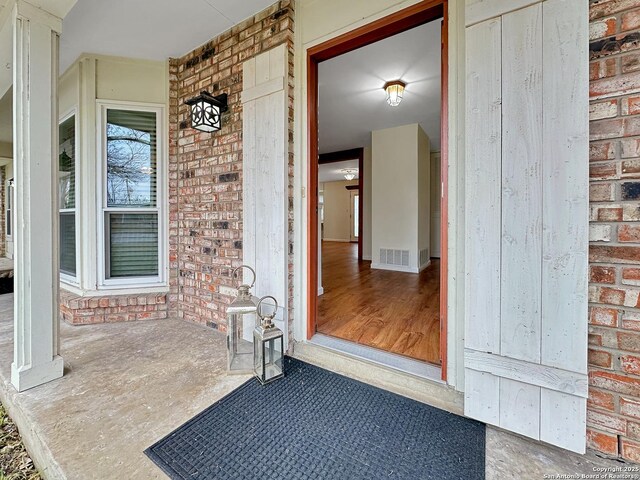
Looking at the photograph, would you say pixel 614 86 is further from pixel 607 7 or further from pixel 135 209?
pixel 135 209

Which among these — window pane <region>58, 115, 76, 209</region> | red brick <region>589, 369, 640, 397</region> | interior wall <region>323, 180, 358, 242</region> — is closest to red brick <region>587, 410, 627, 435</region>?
red brick <region>589, 369, 640, 397</region>

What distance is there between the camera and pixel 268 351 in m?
1.88

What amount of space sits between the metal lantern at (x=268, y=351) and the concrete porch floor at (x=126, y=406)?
0.49 feet

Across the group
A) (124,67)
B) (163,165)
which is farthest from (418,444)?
(124,67)

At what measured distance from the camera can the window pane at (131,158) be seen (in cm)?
282

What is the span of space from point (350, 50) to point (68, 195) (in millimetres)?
3159

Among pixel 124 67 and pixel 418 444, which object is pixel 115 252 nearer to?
pixel 124 67

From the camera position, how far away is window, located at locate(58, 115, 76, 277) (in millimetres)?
2965

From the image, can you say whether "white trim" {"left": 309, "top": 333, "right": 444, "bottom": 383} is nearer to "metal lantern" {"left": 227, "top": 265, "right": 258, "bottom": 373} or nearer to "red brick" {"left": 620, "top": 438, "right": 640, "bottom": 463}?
"metal lantern" {"left": 227, "top": 265, "right": 258, "bottom": 373}

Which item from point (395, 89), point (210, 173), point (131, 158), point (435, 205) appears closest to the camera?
point (210, 173)

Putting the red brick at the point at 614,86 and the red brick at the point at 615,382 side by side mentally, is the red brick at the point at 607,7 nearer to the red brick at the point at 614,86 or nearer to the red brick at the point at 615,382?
the red brick at the point at 614,86

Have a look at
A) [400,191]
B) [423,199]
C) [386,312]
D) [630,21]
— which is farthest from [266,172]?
[423,199]

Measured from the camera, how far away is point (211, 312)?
2.57 metres

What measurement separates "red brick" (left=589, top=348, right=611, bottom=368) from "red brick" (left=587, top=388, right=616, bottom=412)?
0.36ft
